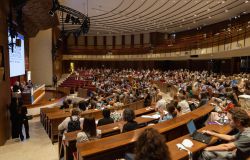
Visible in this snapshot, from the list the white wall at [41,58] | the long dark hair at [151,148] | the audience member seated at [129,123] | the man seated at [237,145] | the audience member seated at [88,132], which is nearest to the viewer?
the long dark hair at [151,148]

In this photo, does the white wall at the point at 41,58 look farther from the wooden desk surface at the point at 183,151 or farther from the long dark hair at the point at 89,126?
the wooden desk surface at the point at 183,151

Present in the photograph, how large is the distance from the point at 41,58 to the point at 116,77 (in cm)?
593

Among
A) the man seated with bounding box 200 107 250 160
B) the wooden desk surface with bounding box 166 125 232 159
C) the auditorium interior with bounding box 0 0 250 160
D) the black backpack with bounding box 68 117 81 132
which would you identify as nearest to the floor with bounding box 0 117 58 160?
the auditorium interior with bounding box 0 0 250 160

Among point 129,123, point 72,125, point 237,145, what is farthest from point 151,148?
point 72,125

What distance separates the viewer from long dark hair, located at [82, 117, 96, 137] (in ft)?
10.8

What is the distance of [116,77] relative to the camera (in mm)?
18406

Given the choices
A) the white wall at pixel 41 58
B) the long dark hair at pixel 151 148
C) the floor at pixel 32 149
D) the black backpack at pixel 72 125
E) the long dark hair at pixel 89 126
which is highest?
the white wall at pixel 41 58

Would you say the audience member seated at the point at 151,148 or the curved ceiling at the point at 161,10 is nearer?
the audience member seated at the point at 151,148

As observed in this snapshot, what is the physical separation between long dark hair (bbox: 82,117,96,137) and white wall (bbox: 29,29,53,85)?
46.7ft

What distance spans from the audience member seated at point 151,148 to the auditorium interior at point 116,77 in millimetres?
18

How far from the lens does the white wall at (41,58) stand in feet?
53.1

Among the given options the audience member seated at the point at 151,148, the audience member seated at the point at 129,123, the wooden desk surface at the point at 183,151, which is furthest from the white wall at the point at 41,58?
the audience member seated at the point at 151,148

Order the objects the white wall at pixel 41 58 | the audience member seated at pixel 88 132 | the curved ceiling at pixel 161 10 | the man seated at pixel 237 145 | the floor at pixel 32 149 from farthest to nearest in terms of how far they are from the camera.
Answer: the white wall at pixel 41 58, the curved ceiling at pixel 161 10, the floor at pixel 32 149, the audience member seated at pixel 88 132, the man seated at pixel 237 145

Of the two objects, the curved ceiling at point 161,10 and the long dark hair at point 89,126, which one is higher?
the curved ceiling at point 161,10
